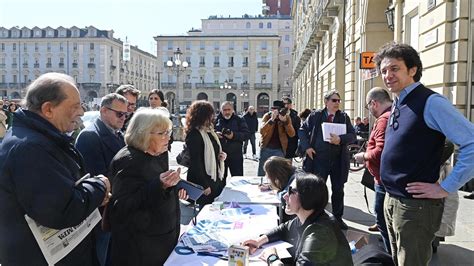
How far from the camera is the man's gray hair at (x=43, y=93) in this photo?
231cm

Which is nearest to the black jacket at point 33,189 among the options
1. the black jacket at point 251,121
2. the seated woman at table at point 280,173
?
the seated woman at table at point 280,173

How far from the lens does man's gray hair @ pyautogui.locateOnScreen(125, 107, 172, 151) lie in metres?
3.04

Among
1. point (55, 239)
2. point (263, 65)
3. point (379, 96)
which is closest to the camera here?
point (55, 239)

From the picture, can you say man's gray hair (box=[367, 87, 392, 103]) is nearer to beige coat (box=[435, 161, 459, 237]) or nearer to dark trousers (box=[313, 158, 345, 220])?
beige coat (box=[435, 161, 459, 237])

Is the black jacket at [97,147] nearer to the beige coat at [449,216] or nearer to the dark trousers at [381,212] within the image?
the dark trousers at [381,212]

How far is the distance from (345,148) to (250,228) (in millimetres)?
2917

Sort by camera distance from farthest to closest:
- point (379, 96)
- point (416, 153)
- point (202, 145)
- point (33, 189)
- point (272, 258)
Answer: point (202, 145) < point (379, 96) < point (272, 258) < point (416, 153) < point (33, 189)

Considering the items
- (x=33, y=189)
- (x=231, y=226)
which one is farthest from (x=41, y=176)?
(x=231, y=226)

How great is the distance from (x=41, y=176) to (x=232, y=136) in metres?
5.17

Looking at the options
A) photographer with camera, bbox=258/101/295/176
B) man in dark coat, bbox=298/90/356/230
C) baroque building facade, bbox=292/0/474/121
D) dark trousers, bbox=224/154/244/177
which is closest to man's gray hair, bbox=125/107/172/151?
man in dark coat, bbox=298/90/356/230

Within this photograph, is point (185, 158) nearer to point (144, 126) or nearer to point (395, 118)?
point (144, 126)

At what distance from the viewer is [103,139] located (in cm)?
383

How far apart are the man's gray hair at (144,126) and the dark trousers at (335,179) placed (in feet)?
11.6

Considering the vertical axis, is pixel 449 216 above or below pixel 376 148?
below
